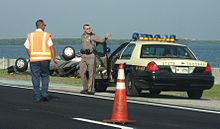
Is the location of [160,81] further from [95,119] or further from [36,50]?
[95,119]

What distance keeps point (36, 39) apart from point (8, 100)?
1.48 m

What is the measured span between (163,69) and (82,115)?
463 centimetres

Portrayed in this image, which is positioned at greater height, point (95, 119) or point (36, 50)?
point (36, 50)

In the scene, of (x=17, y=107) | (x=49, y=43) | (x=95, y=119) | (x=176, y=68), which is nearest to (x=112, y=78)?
(x=176, y=68)

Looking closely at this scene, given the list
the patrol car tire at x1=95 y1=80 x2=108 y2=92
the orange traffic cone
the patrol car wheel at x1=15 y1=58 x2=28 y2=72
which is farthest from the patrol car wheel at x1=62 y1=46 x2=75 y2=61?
the orange traffic cone

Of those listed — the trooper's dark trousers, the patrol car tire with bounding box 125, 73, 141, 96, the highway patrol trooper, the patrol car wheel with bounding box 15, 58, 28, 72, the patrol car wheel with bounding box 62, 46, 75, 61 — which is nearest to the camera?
the patrol car tire with bounding box 125, 73, 141, 96

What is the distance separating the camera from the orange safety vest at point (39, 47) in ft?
47.5

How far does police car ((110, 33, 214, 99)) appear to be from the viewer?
15.7 metres

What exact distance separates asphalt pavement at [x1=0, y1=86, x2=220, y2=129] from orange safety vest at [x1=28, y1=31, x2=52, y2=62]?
965 mm

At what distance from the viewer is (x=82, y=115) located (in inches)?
455

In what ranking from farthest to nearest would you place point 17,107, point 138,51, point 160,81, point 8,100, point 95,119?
point 138,51, point 160,81, point 8,100, point 17,107, point 95,119

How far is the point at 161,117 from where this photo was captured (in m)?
11.6

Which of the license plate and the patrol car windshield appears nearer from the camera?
the license plate

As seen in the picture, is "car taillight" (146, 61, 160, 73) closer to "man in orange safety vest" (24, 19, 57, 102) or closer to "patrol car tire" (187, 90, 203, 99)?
"patrol car tire" (187, 90, 203, 99)
